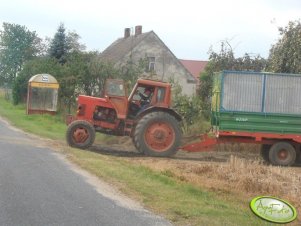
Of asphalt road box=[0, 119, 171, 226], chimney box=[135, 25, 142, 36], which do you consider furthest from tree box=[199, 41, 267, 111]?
chimney box=[135, 25, 142, 36]

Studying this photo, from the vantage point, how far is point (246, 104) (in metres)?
19.0

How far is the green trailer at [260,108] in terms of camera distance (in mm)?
18969

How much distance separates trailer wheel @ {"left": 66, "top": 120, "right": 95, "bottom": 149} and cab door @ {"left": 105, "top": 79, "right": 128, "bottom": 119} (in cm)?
109

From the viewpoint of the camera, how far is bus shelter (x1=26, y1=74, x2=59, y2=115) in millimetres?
39031

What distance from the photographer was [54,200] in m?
9.73

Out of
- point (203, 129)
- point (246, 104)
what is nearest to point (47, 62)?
point (203, 129)

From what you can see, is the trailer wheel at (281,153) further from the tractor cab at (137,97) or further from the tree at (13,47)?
the tree at (13,47)

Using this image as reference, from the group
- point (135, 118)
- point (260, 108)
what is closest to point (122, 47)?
point (135, 118)

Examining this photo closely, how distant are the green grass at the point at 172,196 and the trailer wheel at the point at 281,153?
226 inches

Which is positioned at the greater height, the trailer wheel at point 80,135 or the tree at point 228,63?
the tree at point 228,63

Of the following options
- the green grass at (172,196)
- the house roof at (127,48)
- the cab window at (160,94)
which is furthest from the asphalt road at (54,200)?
the house roof at (127,48)

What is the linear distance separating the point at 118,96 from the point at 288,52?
29.0ft

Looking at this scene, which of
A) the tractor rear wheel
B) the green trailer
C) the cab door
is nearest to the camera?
the green trailer

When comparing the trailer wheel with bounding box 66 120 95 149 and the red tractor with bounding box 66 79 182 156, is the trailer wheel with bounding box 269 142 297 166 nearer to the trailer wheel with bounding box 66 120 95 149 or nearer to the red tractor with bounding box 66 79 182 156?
the red tractor with bounding box 66 79 182 156
